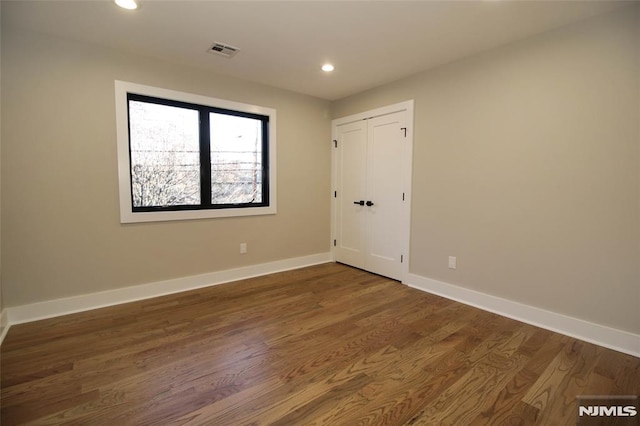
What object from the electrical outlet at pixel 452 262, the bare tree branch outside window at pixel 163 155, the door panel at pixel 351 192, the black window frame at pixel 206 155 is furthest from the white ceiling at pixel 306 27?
the electrical outlet at pixel 452 262

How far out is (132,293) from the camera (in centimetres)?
305

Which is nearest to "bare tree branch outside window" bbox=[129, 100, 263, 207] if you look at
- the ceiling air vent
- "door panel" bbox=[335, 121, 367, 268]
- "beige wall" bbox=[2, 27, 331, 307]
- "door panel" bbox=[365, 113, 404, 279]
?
"beige wall" bbox=[2, 27, 331, 307]

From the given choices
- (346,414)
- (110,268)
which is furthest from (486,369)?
(110,268)

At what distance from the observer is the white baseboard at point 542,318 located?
217 centimetres

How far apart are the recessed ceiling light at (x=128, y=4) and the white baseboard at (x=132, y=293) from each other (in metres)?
2.49

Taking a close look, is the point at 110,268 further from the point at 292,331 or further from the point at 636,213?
the point at 636,213

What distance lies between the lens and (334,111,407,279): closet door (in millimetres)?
3699

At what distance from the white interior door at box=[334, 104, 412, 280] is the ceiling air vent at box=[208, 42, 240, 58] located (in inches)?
74.2

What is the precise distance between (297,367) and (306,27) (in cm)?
259

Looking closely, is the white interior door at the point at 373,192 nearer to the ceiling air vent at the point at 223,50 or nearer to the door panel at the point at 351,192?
the door panel at the point at 351,192

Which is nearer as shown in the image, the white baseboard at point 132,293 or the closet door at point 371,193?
the white baseboard at point 132,293

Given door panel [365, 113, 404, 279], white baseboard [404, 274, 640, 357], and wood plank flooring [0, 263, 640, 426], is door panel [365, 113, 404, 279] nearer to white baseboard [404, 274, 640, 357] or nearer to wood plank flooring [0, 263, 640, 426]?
white baseboard [404, 274, 640, 357]

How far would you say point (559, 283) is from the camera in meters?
2.47

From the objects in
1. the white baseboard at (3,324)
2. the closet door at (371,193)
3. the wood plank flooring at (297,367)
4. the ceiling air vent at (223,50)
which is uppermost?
the ceiling air vent at (223,50)
